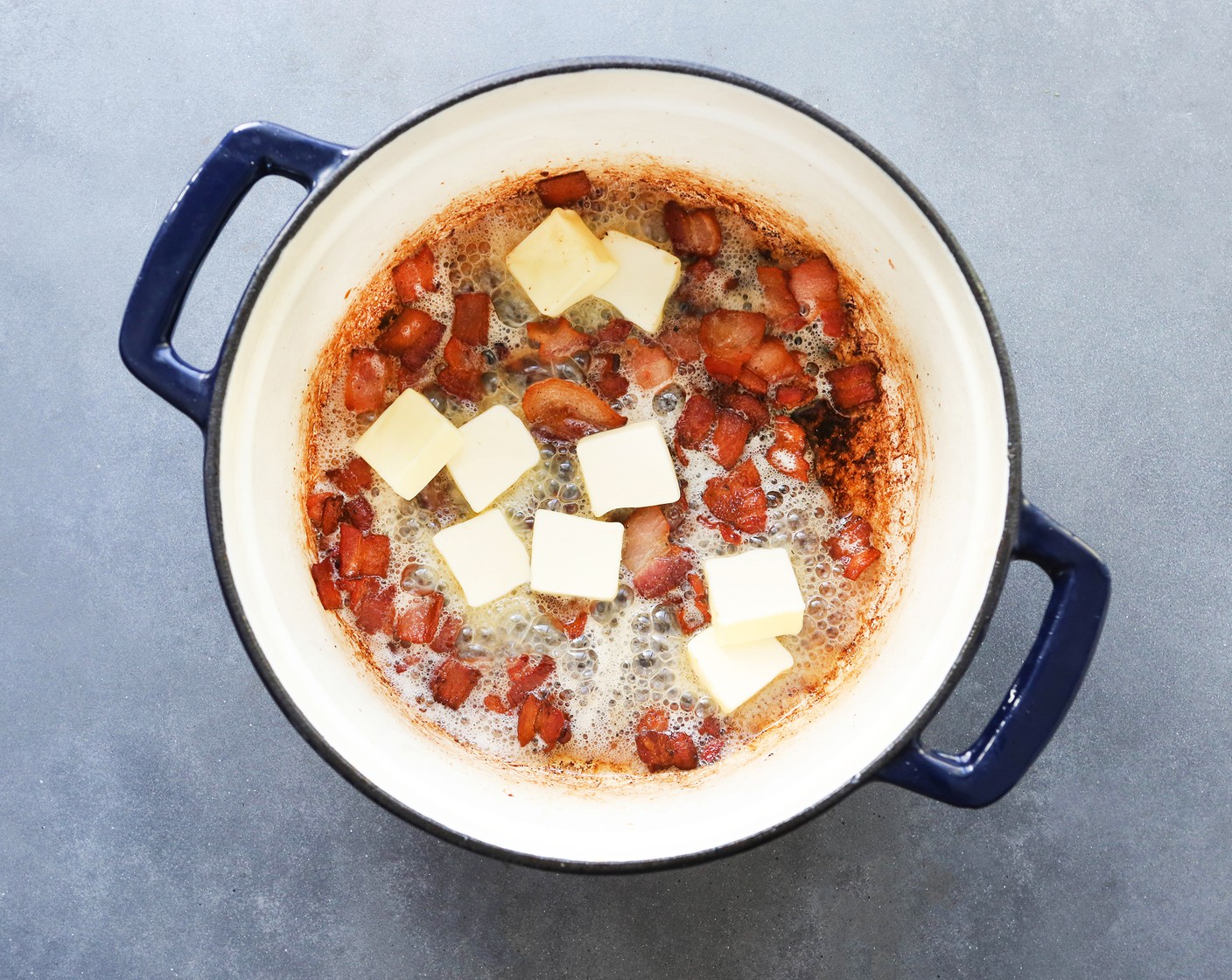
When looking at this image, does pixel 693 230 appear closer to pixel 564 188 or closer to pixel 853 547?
pixel 564 188

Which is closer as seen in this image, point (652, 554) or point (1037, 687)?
point (1037, 687)

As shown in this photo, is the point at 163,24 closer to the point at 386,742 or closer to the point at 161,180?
the point at 161,180

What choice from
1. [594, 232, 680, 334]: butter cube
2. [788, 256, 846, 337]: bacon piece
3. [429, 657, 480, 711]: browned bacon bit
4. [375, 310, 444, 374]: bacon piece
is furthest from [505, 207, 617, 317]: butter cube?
[429, 657, 480, 711]: browned bacon bit

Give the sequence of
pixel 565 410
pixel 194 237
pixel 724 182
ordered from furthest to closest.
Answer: pixel 565 410 → pixel 724 182 → pixel 194 237

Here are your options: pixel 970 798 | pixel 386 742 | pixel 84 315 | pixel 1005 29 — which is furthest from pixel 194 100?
pixel 970 798

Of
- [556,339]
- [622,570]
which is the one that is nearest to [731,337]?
[556,339]

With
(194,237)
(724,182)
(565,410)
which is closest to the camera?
(194,237)

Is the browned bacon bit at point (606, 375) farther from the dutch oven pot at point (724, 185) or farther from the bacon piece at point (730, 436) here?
the dutch oven pot at point (724, 185)
